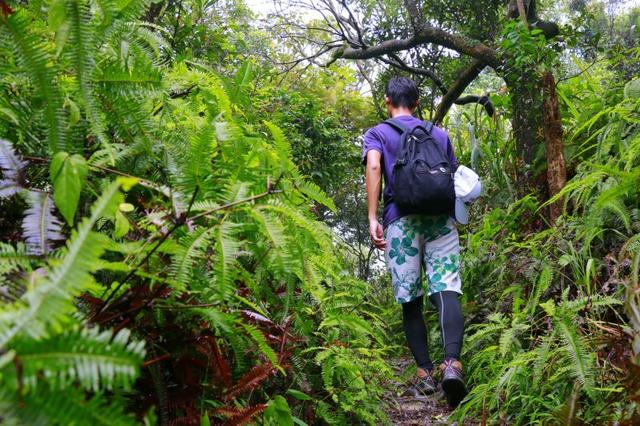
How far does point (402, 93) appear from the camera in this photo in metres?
3.45

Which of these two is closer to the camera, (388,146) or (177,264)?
(177,264)

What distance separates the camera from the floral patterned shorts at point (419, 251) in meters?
3.03

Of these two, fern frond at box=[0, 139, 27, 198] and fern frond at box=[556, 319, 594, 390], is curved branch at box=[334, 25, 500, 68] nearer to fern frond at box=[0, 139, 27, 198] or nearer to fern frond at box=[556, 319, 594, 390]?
fern frond at box=[556, 319, 594, 390]

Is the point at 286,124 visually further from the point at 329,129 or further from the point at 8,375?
the point at 8,375

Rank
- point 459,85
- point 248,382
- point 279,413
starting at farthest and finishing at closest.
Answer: point 459,85 → point 279,413 → point 248,382

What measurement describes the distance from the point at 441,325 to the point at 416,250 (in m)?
0.44

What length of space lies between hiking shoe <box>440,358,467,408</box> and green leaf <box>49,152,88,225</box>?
6.95ft

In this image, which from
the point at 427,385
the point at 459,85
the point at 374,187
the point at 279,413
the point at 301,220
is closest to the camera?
the point at 301,220

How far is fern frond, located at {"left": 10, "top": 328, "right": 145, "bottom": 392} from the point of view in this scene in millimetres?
535

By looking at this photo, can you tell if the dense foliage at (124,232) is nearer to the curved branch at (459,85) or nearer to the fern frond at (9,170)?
the fern frond at (9,170)

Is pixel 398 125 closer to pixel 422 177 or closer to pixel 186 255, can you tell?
pixel 422 177

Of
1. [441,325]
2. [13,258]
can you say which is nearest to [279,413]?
[13,258]

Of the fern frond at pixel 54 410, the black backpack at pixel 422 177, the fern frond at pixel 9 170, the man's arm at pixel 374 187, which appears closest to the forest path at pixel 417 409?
the man's arm at pixel 374 187

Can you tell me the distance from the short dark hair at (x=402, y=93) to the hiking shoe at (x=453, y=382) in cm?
161
